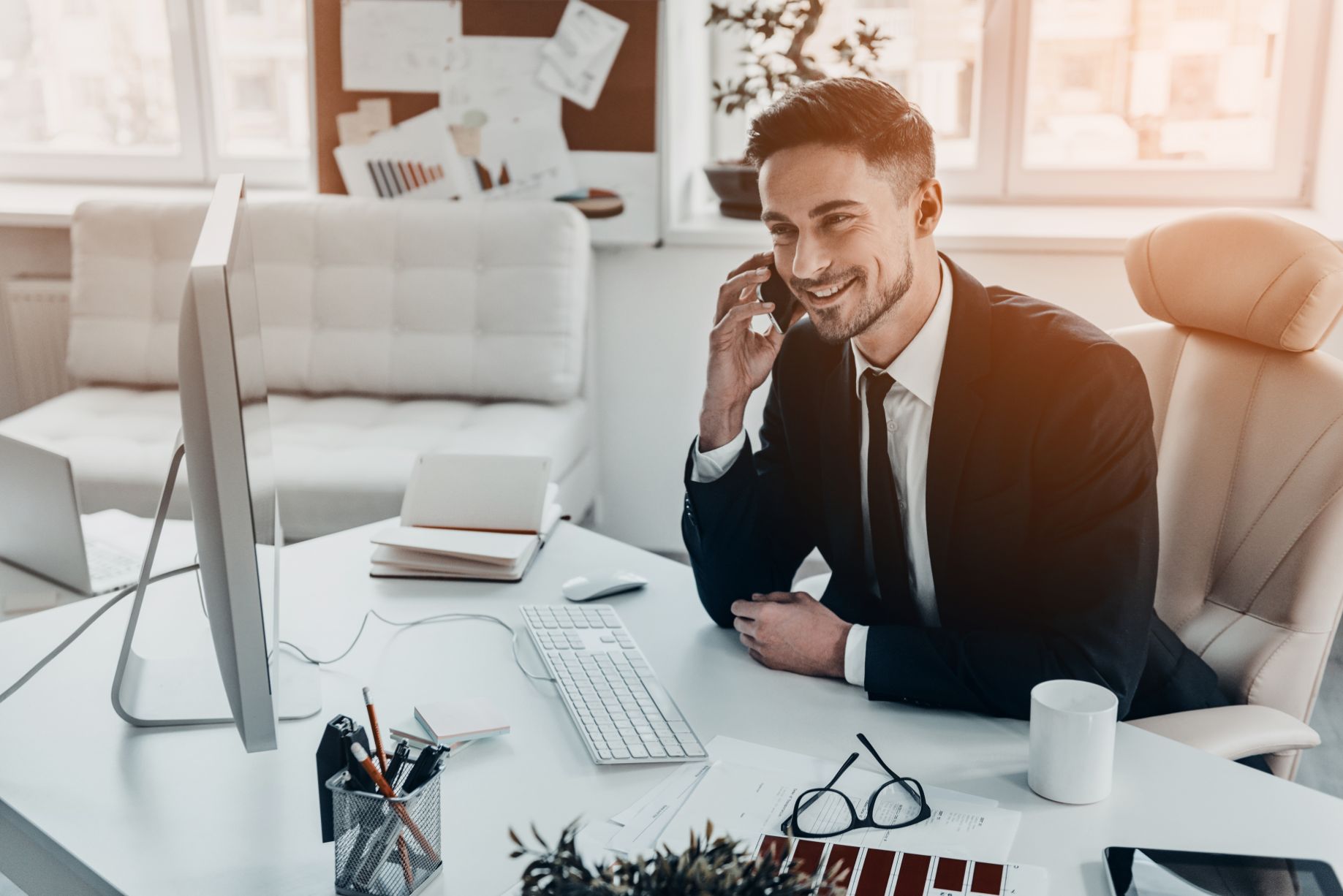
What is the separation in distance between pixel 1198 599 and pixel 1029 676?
479mm

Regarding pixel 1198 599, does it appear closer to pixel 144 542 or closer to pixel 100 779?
pixel 100 779

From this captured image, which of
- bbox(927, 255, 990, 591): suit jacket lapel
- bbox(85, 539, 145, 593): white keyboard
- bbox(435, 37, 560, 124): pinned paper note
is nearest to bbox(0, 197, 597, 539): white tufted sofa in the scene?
bbox(435, 37, 560, 124): pinned paper note

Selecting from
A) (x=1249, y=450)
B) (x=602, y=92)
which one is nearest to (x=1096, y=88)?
(x=602, y=92)

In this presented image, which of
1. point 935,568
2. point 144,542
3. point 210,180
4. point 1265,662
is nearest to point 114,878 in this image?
point 935,568

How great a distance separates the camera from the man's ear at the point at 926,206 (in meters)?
1.44

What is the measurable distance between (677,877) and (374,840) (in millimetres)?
332

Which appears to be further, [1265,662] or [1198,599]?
[1198,599]

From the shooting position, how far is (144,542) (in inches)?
74.5

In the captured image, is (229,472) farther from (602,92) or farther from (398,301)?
(602,92)

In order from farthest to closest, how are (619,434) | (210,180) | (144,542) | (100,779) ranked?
(210,180) → (619,434) → (144,542) → (100,779)

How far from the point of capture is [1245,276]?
150 centimetres

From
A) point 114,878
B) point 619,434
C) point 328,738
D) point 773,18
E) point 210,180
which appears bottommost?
point 619,434

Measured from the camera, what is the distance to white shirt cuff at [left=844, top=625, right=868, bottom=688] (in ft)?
4.10

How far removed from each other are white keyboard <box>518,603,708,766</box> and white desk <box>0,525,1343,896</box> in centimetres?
2
